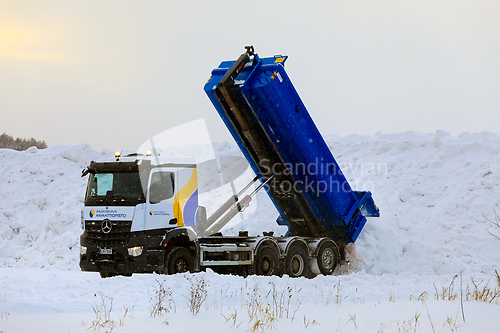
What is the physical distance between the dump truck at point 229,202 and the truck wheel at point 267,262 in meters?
0.02

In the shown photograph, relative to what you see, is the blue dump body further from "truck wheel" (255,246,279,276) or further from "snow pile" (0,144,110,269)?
"snow pile" (0,144,110,269)

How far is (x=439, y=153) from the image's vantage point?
20656 mm

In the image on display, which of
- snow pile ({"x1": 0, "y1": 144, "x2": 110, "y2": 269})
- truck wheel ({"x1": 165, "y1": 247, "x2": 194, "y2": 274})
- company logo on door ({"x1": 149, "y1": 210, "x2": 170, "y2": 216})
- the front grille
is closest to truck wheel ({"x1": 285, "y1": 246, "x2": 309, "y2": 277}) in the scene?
truck wheel ({"x1": 165, "y1": 247, "x2": 194, "y2": 274})

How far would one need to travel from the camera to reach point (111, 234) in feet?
36.2

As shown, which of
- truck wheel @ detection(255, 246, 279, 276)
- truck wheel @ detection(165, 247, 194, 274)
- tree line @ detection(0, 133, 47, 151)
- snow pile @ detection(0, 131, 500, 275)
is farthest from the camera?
tree line @ detection(0, 133, 47, 151)

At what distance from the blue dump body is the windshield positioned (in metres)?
2.42

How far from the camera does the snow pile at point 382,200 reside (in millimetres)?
14625

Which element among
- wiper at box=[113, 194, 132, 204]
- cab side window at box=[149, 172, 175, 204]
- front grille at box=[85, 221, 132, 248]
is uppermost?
cab side window at box=[149, 172, 175, 204]

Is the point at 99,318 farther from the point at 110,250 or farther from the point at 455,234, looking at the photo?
the point at 455,234

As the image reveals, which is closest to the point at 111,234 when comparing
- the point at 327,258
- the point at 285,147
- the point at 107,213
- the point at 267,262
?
the point at 107,213

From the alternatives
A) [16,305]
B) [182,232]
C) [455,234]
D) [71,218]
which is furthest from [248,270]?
[71,218]

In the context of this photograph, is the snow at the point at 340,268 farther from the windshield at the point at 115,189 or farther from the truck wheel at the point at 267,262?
the windshield at the point at 115,189

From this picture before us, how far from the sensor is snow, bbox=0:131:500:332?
7.45 m

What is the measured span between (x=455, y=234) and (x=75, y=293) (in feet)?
36.1
